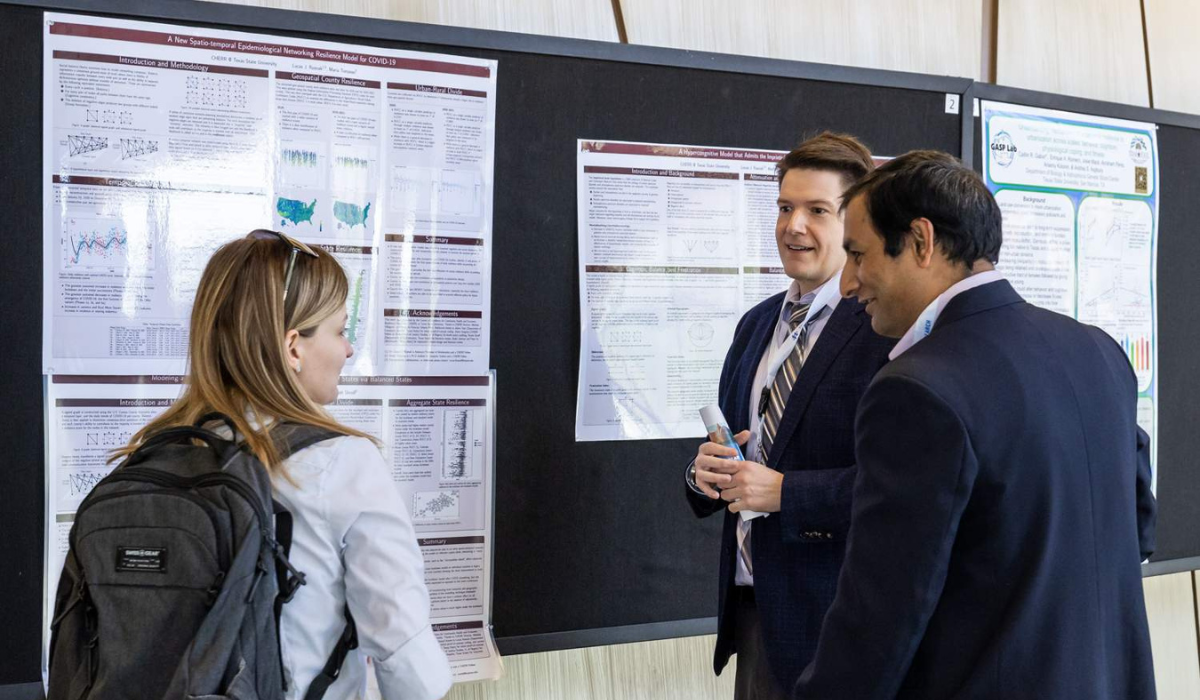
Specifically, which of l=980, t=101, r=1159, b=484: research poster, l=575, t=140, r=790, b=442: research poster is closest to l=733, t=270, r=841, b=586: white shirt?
l=575, t=140, r=790, b=442: research poster

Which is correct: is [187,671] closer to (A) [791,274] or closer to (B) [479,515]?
(B) [479,515]

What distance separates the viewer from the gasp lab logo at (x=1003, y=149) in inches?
104

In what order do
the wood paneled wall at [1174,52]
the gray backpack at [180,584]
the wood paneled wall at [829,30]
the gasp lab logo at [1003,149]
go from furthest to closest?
the wood paneled wall at [1174,52] → the gasp lab logo at [1003,149] → the wood paneled wall at [829,30] → the gray backpack at [180,584]

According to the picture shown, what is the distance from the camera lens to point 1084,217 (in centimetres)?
281

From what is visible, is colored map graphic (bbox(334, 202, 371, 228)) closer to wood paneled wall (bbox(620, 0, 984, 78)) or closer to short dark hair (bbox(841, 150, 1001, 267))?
wood paneled wall (bbox(620, 0, 984, 78))

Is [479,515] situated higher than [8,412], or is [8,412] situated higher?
[8,412]

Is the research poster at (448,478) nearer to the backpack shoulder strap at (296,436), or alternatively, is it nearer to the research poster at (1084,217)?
the backpack shoulder strap at (296,436)

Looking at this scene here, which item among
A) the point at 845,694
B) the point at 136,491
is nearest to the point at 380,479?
the point at 136,491

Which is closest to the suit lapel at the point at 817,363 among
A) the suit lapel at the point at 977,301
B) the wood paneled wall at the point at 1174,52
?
the suit lapel at the point at 977,301

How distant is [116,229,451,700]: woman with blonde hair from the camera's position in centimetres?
119

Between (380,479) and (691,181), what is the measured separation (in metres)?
1.27

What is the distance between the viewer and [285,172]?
191cm

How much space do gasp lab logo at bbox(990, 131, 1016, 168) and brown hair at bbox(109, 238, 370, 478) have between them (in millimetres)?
2067

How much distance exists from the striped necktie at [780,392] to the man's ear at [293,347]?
84cm
